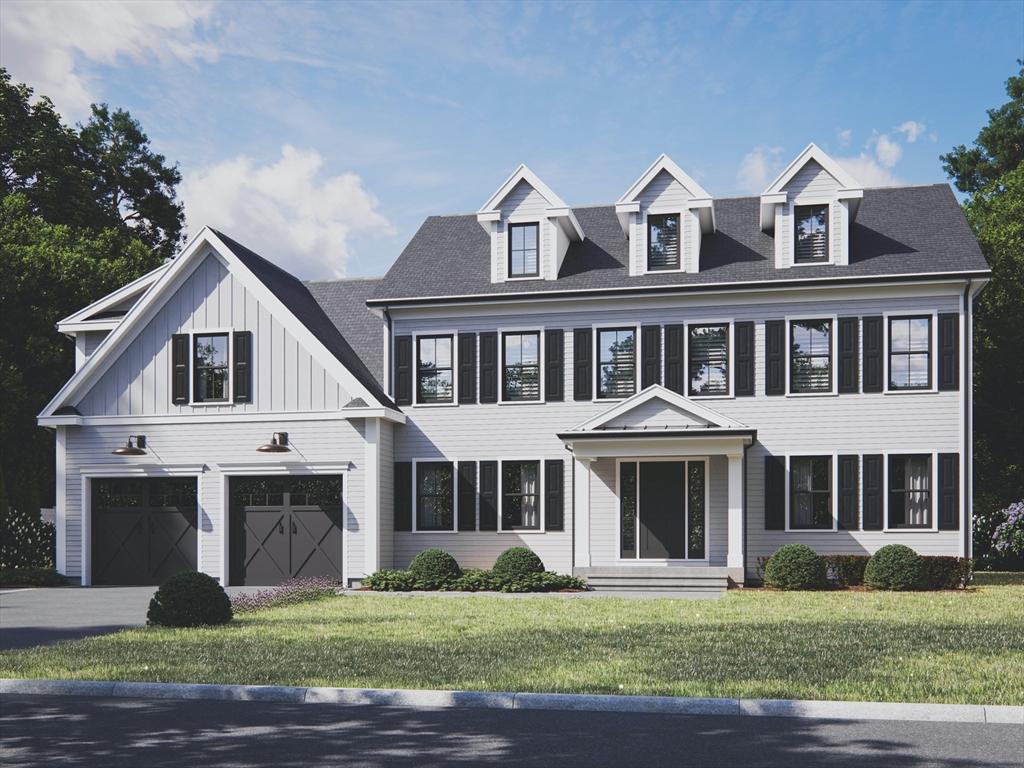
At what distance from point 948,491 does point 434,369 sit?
39.8 ft

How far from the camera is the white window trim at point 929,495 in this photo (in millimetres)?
23672

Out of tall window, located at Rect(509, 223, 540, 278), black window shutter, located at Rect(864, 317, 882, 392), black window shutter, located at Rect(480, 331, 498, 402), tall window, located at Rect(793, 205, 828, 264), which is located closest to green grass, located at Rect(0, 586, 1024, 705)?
black window shutter, located at Rect(864, 317, 882, 392)

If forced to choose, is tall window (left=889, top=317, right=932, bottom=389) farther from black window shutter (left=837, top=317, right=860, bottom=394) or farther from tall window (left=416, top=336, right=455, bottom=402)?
tall window (left=416, top=336, right=455, bottom=402)

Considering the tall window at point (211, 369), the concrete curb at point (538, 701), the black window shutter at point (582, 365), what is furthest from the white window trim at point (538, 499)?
the concrete curb at point (538, 701)

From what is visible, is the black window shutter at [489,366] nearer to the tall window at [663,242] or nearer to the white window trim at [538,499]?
the white window trim at [538,499]

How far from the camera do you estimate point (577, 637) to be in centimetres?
1383

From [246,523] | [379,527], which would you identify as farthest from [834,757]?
[246,523]

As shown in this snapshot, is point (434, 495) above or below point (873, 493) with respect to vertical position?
below

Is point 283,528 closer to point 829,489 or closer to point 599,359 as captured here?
point 599,359

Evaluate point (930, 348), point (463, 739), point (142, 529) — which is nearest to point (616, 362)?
point (930, 348)

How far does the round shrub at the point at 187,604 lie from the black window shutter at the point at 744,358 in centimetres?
1362

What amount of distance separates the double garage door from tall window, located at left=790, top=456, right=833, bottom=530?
34.1 ft

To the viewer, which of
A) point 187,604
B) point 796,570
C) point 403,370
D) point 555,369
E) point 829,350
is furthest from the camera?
point 403,370

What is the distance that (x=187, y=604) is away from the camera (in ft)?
50.4
